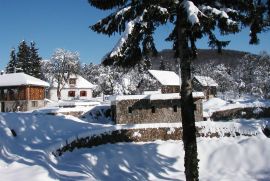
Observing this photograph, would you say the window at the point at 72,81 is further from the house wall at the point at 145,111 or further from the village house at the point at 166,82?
the house wall at the point at 145,111

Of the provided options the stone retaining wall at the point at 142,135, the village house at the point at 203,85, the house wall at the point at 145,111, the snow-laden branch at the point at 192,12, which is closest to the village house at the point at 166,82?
Answer: the village house at the point at 203,85

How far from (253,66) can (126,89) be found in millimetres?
37343

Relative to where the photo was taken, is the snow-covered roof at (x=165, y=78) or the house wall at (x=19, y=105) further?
the snow-covered roof at (x=165, y=78)

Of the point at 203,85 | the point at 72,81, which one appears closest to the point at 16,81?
the point at 72,81

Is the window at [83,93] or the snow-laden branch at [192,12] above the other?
the snow-laden branch at [192,12]

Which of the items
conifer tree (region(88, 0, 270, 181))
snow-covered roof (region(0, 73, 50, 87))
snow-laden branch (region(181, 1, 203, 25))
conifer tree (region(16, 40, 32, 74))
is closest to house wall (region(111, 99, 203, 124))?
snow-covered roof (region(0, 73, 50, 87))

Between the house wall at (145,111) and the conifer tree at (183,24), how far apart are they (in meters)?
24.0

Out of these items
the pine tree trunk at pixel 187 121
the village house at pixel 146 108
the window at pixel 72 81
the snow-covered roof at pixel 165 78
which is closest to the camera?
the pine tree trunk at pixel 187 121

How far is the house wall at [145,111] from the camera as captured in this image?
3909 cm

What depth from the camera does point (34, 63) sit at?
254 feet

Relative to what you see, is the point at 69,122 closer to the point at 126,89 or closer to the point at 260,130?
the point at 260,130

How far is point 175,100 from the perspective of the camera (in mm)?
40094

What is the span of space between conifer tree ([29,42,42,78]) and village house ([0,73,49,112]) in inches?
789

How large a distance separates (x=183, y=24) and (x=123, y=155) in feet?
50.7
